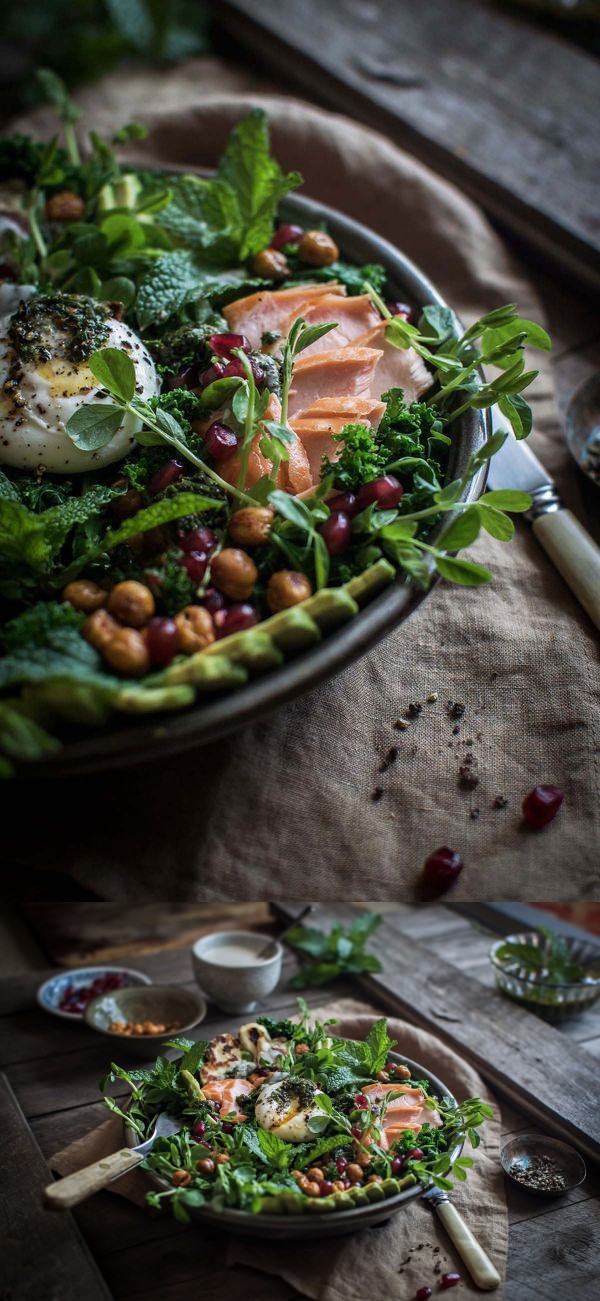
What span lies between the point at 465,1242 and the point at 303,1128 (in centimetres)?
29

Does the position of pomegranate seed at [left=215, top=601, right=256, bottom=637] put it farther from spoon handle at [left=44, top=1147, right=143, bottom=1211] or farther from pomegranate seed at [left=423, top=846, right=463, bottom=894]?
spoon handle at [left=44, top=1147, right=143, bottom=1211]

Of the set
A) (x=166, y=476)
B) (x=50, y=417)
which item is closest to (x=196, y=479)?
(x=166, y=476)

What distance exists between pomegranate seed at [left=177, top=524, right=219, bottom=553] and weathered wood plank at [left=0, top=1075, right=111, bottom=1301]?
1.00m

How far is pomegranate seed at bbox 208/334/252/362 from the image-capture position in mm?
1969

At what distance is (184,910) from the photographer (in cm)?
280

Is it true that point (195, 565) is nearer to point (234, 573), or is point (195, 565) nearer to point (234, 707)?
point (234, 573)

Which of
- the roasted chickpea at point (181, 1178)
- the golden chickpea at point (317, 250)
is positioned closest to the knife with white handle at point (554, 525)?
the golden chickpea at point (317, 250)

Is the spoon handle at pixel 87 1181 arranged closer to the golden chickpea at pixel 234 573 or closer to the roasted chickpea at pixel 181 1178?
the roasted chickpea at pixel 181 1178

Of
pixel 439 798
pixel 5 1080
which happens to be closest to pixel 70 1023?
pixel 5 1080

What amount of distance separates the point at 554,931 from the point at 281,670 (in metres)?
1.34

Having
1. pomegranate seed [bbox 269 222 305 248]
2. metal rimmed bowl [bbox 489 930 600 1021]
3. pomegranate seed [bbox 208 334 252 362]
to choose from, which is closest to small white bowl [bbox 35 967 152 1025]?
metal rimmed bowl [bbox 489 930 600 1021]

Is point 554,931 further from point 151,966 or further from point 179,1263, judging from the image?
point 179,1263

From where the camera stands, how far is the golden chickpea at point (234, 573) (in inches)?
63.6

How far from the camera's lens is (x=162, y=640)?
1.54 metres
